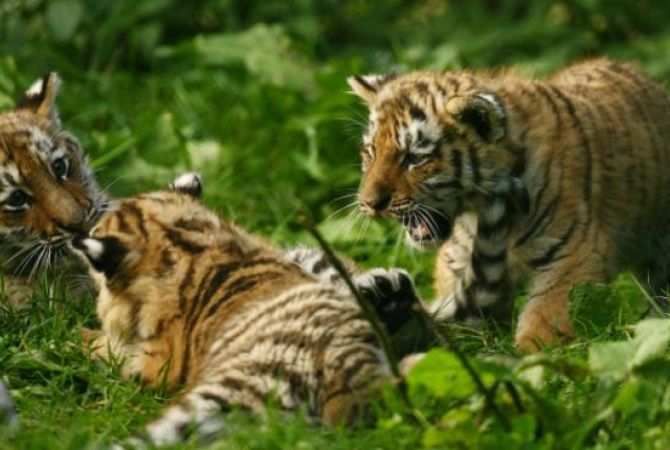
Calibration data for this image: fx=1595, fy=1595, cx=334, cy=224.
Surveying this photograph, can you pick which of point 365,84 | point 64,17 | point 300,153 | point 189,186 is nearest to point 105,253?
point 189,186

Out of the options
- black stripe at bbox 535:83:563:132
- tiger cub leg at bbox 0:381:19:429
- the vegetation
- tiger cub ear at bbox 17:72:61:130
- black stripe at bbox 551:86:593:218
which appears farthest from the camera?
tiger cub ear at bbox 17:72:61:130

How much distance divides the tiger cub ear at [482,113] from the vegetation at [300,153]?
0.79 metres

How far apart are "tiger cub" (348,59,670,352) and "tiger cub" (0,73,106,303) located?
52.9 inches

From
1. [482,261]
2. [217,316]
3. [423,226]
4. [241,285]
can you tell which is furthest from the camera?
[423,226]

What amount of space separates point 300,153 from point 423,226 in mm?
2571

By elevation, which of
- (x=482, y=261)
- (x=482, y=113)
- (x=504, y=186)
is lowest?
(x=482, y=261)

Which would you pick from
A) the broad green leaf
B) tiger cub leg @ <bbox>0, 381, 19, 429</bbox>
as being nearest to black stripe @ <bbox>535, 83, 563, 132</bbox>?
the broad green leaf

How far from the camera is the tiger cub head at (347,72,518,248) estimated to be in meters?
6.88

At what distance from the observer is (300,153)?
9.46 meters

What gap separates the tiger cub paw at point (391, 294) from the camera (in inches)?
252

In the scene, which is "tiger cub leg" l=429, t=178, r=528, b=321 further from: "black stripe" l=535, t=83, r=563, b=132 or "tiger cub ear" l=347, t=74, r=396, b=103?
"tiger cub ear" l=347, t=74, r=396, b=103

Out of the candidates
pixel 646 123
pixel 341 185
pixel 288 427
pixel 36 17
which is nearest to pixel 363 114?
pixel 341 185

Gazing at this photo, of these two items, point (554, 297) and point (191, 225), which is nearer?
point (191, 225)

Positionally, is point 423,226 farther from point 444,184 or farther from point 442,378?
point 442,378
